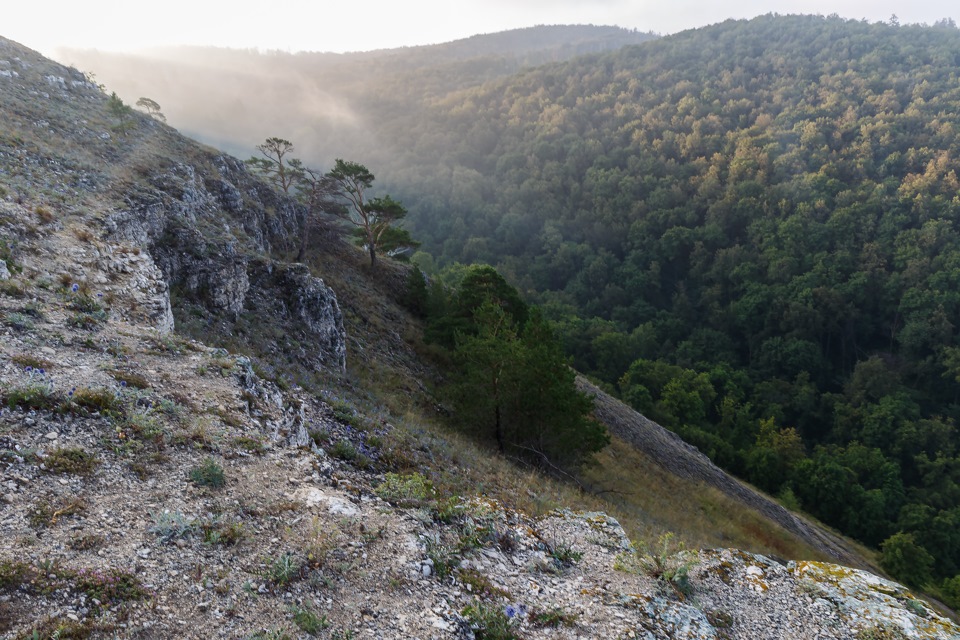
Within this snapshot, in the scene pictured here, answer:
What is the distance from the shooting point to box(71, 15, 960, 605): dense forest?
5678cm

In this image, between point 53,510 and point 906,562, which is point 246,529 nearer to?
point 53,510

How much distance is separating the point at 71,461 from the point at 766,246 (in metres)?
113

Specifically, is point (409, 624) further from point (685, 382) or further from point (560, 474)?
point (685, 382)

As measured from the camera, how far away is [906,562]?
3534cm

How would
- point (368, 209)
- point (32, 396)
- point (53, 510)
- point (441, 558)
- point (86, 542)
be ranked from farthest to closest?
point (368, 209) → point (32, 396) → point (441, 558) → point (53, 510) → point (86, 542)

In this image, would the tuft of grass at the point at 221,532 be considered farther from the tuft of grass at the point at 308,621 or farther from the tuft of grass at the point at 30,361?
the tuft of grass at the point at 30,361

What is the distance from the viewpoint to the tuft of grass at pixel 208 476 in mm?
6805

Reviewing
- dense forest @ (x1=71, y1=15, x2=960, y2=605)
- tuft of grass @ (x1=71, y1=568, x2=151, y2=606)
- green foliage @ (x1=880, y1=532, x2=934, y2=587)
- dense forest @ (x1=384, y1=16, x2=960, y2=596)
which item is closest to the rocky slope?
tuft of grass @ (x1=71, y1=568, x2=151, y2=606)

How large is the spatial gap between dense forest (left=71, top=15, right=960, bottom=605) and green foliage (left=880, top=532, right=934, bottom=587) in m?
0.18

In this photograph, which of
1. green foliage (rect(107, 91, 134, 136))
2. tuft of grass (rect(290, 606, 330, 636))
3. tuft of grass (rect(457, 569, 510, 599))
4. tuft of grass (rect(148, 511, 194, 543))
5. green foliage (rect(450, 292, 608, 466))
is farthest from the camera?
green foliage (rect(107, 91, 134, 136))

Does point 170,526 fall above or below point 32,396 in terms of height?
below

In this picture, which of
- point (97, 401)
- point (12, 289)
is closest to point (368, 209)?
point (12, 289)

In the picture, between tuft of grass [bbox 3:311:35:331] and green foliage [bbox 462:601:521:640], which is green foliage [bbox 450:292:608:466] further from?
tuft of grass [bbox 3:311:35:331]

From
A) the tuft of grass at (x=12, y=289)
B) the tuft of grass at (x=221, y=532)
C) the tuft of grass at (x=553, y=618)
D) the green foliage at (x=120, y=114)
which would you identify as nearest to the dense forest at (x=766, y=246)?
the tuft of grass at (x=553, y=618)
